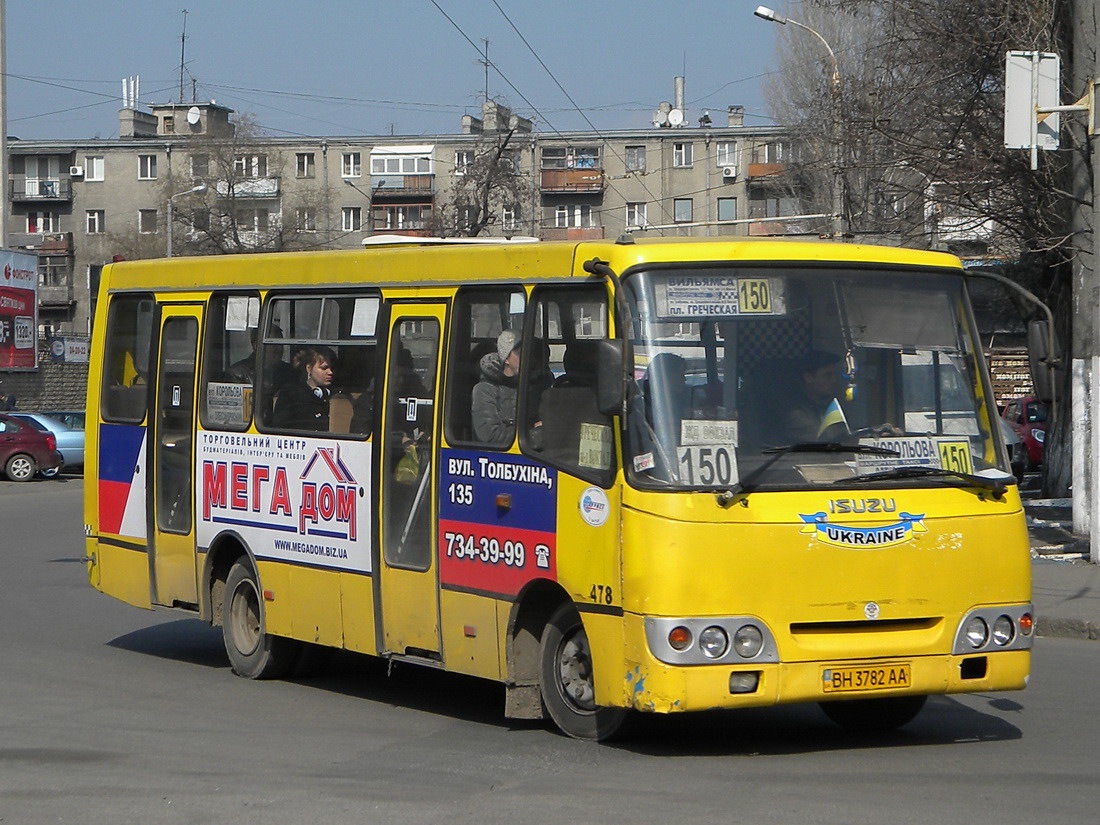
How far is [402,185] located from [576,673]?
8270 centimetres

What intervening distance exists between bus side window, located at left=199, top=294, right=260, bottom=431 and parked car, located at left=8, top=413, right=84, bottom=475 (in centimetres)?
2570

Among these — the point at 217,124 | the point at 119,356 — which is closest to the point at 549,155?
the point at 217,124

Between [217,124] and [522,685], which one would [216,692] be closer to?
[522,685]

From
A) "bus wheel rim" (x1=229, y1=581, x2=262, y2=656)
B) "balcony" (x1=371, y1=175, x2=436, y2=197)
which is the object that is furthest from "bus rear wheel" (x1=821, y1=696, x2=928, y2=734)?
"balcony" (x1=371, y1=175, x2=436, y2=197)

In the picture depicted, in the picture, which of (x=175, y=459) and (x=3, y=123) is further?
(x=3, y=123)

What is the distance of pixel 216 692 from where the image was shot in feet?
33.7

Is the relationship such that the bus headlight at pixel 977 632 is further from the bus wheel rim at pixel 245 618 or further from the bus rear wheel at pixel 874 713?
the bus wheel rim at pixel 245 618

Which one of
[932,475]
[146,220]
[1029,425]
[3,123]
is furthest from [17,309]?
[932,475]

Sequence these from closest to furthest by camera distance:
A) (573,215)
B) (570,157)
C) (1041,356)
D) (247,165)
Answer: (1041,356) < (247,165) < (570,157) < (573,215)

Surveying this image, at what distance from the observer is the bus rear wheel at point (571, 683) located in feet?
26.2

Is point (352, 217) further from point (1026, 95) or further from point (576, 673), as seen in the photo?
point (576, 673)

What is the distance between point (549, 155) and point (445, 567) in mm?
80235

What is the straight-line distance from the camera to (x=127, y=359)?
39.5ft

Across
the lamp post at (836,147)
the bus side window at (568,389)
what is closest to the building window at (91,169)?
the lamp post at (836,147)
